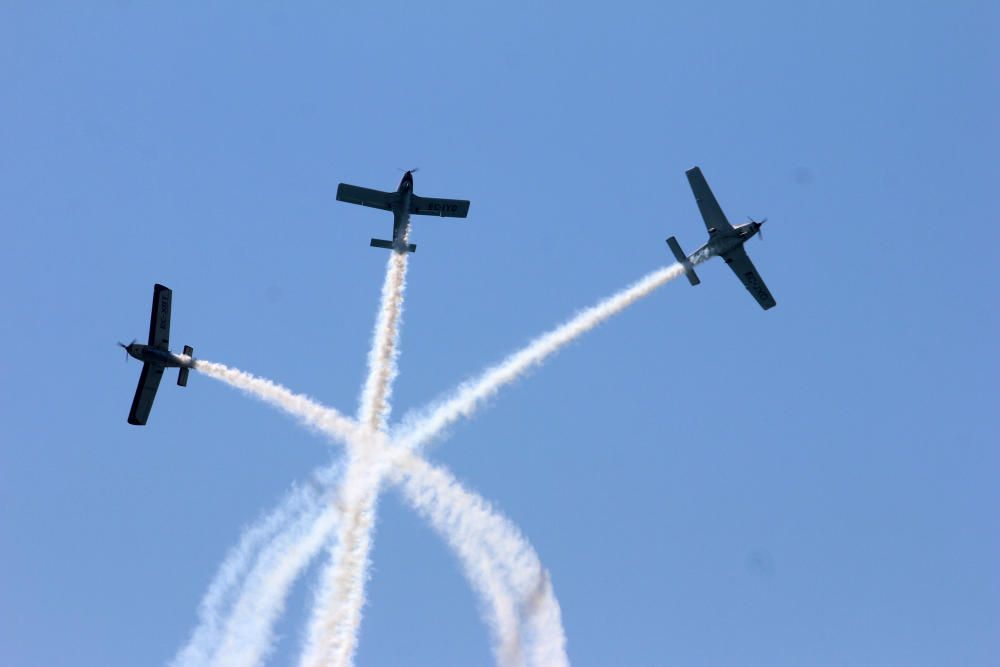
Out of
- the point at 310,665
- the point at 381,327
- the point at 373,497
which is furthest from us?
the point at 381,327

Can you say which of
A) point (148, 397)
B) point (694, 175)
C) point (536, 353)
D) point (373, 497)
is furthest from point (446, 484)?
point (694, 175)

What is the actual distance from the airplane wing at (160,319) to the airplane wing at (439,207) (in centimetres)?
1402

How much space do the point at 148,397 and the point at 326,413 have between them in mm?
8436

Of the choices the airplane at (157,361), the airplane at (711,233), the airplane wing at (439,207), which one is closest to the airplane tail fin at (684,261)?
the airplane at (711,233)

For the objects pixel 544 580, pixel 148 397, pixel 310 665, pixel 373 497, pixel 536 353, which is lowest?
pixel 310 665

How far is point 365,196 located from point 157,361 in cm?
1426

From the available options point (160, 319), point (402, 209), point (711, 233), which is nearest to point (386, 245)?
point (402, 209)

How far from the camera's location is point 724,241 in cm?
6462

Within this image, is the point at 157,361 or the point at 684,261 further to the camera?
the point at 684,261

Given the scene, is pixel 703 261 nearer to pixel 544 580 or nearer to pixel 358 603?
pixel 544 580

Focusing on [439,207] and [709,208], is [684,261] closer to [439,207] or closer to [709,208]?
[709,208]

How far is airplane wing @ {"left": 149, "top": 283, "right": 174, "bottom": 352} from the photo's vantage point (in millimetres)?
58125

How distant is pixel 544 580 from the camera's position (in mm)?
55062

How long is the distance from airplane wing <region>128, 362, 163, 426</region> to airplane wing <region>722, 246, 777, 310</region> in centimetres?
2980
